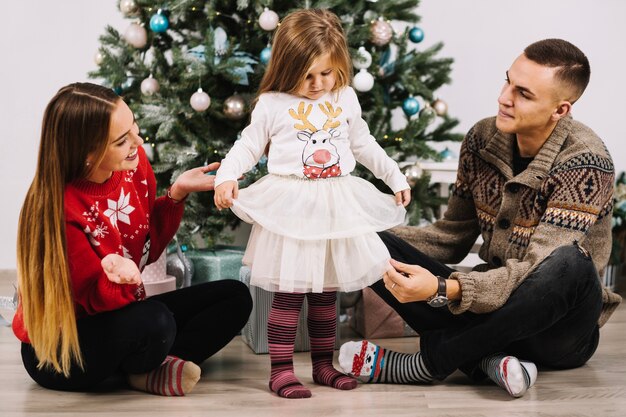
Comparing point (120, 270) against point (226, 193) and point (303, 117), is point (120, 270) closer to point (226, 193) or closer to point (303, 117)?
point (226, 193)

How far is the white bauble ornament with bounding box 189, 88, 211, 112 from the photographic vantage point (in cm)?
244

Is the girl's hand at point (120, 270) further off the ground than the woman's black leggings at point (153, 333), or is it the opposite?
the girl's hand at point (120, 270)

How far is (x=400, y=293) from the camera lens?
1706mm

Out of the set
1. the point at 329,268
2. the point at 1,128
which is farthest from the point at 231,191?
the point at 1,128

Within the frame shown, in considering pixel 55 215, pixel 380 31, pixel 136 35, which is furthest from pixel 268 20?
pixel 55 215

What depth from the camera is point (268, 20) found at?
2.41 metres

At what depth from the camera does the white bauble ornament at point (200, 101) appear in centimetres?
244

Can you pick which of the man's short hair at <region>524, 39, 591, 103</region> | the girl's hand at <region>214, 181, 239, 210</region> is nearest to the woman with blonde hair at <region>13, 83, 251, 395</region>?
the girl's hand at <region>214, 181, 239, 210</region>

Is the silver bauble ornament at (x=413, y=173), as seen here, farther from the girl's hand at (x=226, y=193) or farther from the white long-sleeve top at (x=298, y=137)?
the girl's hand at (x=226, y=193)

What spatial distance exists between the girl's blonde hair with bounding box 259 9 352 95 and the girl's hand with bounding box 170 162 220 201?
0.27 m

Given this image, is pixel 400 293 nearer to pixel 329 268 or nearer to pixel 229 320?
pixel 329 268

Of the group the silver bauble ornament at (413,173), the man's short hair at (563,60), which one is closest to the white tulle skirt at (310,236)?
the man's short hair at (563,60)

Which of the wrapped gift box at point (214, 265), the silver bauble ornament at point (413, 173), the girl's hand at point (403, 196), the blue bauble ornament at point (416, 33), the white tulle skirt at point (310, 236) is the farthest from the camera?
the blue bauble ornament at point (416, 33)

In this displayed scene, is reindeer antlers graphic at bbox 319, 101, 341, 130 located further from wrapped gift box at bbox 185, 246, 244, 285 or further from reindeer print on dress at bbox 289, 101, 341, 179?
wrapped gift box at bbox 185, 246, 244, 285
